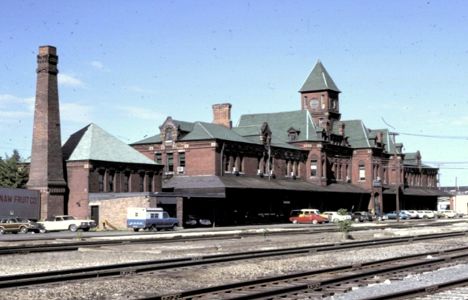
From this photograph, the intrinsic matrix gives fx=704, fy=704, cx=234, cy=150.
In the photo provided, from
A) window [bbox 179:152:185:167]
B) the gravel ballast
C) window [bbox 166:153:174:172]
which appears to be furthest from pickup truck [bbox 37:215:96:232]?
→ the gravel ballast

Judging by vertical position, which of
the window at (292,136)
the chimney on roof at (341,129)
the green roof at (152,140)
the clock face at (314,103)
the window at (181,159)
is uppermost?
the clock face at (314,103)

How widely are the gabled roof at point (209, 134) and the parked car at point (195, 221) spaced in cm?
892

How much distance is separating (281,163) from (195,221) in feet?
66.1

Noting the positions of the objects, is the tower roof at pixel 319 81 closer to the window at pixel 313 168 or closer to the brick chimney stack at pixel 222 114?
the window at pixel 313 168

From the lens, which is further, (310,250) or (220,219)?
(220,219)

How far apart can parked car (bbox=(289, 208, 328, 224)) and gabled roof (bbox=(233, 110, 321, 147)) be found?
10074 millimetres

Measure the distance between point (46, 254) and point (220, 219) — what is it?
4054 centimetres

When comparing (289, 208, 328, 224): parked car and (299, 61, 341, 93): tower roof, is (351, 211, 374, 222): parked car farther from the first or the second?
(299, 61, 341, 93): tower roof

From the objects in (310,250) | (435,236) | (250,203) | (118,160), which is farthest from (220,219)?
(310,250)

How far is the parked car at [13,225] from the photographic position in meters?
51.1

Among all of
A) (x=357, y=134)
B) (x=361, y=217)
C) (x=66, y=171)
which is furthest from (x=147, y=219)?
(x=357, y=134)

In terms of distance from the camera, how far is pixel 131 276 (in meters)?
18.4

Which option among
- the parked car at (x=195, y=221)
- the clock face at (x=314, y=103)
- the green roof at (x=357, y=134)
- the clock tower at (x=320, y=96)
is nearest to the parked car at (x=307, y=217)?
the parked car at (x=195, y=221)

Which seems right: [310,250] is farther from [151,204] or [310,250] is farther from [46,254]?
[151,204]
